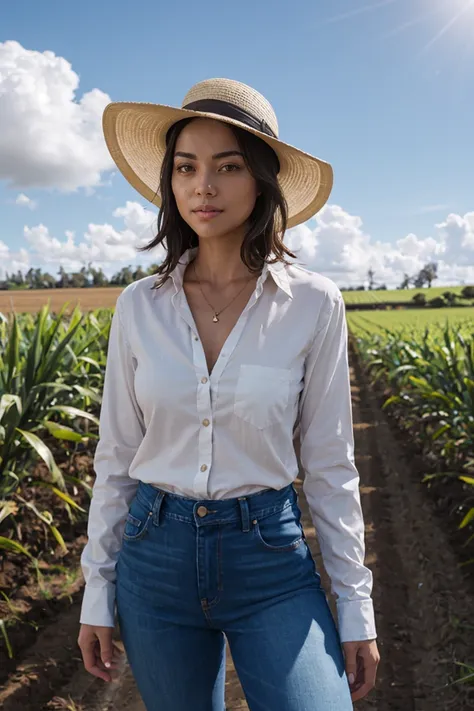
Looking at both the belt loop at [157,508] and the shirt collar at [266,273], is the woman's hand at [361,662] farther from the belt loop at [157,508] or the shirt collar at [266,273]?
the shirt collar at [266,273]

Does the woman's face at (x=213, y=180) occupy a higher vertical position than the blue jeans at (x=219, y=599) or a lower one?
higher

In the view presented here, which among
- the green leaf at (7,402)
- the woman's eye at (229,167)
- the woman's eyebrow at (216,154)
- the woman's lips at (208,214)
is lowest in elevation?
the green leaf at (7,402)

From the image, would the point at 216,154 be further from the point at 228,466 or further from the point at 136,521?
the point at 136,521

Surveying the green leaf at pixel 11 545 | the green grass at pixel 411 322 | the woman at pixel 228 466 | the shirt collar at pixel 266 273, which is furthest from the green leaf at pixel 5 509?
the green grass at pixel 411 322

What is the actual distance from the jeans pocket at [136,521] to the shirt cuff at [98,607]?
122mm

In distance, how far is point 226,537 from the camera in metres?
1.14

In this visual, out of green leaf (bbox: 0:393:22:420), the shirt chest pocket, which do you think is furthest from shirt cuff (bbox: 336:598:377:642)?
green leaf (bbox: 0:393:22:420)

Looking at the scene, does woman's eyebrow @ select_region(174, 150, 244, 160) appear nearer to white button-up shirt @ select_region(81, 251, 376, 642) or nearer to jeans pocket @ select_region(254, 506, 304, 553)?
white button-up shirt @ select_region(81, 251, 376, 642)

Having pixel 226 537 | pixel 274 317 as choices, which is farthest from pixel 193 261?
pixel 226 537

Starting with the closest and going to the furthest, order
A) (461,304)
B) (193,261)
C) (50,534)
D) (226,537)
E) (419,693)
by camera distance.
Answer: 1. (226,537)
2. (193,261)
3. (419,693)
4. (50,534)
5. (461,304)

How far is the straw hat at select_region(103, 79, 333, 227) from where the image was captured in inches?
48.5

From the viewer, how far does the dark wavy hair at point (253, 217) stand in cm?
126

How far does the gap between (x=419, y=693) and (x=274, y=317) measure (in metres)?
1.81

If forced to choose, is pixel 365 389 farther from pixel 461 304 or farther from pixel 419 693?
pixel 461 304
